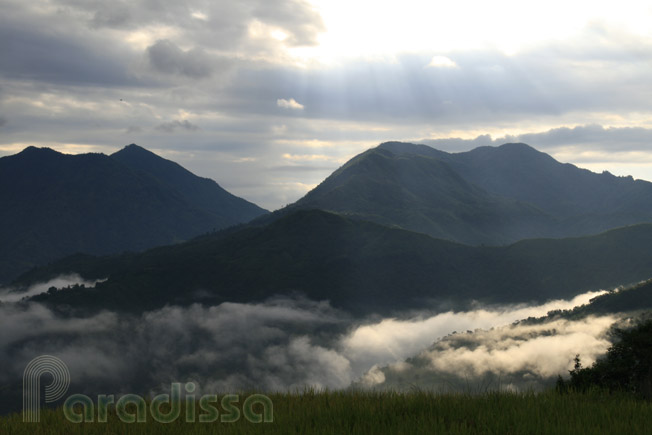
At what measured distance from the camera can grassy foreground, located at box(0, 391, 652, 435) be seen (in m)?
17.1

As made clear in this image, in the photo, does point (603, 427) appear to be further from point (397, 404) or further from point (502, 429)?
point (397, 404)

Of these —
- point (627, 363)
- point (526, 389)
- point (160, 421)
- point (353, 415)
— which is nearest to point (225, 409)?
point (160, 421)

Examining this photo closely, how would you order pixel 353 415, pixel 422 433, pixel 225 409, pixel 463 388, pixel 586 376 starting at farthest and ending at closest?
1. pixel 586 376
2. pixel 463 388
3. pixel 225 409
4. pixel 353 415
5. pixel 422 433

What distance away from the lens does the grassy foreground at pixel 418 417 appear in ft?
56.2

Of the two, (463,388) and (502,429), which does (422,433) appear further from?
(463,388)

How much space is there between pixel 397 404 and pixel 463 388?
13.7ft

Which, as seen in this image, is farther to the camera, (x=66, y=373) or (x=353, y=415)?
(x=66, y=373)

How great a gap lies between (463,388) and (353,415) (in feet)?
20.1

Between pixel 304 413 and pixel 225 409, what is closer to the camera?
pixel 304 413

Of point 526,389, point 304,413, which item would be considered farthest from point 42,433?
point 526,389

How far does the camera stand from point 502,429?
17.2 m

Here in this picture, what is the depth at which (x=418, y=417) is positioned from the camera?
1881 cm

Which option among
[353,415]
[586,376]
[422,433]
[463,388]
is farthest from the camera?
[586,376]

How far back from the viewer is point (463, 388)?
2289 cm
